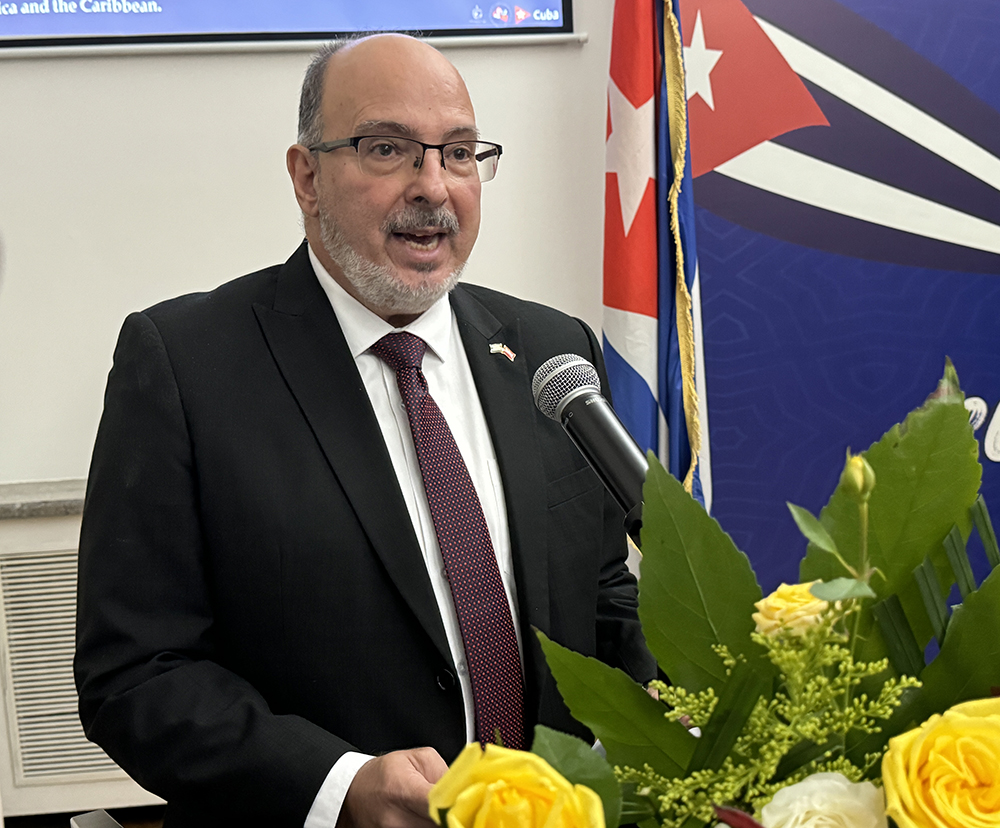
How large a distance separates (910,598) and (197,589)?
886 mm

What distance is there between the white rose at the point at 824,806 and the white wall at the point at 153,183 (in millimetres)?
2447

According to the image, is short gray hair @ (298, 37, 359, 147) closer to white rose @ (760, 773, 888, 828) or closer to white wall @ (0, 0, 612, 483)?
white rose @ (760, 773, 888, 828)

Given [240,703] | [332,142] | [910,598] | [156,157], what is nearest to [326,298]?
[332,142]

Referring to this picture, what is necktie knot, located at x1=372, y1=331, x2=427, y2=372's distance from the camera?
52.2 inches

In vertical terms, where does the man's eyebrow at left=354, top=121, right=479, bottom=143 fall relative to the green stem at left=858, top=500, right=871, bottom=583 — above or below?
above

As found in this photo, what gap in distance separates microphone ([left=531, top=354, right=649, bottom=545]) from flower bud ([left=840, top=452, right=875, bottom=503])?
0.28 m

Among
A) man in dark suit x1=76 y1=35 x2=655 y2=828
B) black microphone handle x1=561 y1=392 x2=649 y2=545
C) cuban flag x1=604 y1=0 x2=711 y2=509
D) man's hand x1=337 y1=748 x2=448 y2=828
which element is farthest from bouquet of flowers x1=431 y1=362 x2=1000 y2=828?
cuban flag x1=604 y1=0 x2=711 y2=509

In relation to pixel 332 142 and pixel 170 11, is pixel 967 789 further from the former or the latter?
pixel 170 11

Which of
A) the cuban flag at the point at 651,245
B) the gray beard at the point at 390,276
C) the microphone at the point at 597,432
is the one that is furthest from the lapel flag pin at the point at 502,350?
the cuban flag at the point at 651,245

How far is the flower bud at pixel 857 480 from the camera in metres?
0.44

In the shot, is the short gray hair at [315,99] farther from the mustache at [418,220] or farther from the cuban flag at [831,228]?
the cuban flag at [831,228]

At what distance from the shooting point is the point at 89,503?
3.94 ft

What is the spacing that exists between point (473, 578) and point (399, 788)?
15.6 inches

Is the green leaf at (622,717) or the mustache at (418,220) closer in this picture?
the green leaf at (622,717)
